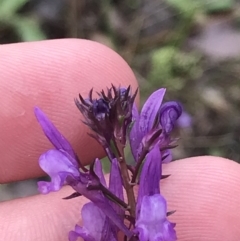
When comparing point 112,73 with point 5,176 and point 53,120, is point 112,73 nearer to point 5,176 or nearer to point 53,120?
point 53,120

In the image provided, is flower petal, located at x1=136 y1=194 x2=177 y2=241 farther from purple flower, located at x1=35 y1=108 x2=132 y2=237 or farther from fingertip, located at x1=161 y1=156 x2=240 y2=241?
fingertip, located at x1=161 y1=156 x2=240 y2=241

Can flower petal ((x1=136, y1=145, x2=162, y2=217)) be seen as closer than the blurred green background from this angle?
Yes

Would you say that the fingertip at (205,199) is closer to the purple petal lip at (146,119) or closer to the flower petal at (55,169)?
the purple petal lip at (146,119)

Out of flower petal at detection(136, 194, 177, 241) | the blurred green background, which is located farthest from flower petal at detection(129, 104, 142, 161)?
the blurred green background

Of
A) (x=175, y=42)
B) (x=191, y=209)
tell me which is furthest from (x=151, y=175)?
(x=175, y=42)

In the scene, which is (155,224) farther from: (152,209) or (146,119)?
(146,119)

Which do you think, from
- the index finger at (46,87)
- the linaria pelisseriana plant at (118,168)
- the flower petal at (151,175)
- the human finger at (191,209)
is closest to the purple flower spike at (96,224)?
the linaria pelisseriana plant at (118,168)
